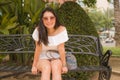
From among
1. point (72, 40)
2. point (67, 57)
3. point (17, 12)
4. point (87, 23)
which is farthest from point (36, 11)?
point (67, 57)

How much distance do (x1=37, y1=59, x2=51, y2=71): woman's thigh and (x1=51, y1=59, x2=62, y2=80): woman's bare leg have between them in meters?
0.05

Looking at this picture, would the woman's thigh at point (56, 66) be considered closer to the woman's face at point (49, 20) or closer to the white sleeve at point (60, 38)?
the white sleeve at point (60, 38)

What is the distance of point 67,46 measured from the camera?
239 inches

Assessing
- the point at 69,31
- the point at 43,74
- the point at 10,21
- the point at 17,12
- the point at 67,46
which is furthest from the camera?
the point at 17,12

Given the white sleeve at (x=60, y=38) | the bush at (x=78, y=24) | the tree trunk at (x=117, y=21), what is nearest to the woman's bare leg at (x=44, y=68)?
the white sleeve at (x=60, y=38)

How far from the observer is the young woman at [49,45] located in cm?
426

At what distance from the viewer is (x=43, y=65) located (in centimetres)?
422

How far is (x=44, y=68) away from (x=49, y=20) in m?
0.58

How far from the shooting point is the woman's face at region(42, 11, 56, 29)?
4.39 m

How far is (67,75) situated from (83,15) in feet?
4.40

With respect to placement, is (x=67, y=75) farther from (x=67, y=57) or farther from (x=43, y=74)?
(x=43, y=74)

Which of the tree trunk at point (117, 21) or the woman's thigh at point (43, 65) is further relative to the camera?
the tree trunk at point (117, 21)

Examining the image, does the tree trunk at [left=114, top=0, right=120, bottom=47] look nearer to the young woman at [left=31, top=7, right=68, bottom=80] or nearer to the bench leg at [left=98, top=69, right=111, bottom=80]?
the bench leg at [left=98, top=69, right=111, bottom=80]

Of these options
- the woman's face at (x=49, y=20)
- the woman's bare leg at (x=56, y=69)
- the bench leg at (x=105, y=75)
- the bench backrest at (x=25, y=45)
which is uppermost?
the woman's face at (x=49, y=20)
